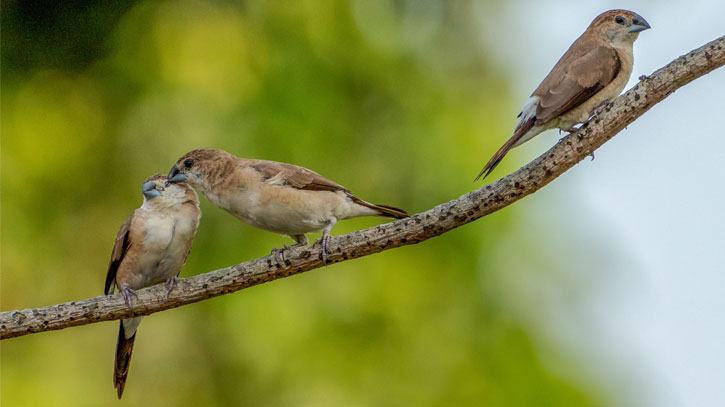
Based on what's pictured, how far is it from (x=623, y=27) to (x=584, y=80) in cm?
87

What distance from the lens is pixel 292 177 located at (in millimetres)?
6109

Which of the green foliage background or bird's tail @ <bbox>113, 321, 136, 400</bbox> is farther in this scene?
the green foliage background

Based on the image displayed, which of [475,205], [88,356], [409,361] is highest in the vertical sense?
[88,356]

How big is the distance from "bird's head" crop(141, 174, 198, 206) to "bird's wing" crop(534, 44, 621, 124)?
8.13 ft

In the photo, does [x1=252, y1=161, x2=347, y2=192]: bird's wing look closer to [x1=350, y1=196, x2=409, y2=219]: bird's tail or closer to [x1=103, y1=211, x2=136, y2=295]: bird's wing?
[x1=350, y1=196, x2=409, y2=219]: bird's tail

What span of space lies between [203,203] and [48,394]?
2479mm

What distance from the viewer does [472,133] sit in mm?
10867

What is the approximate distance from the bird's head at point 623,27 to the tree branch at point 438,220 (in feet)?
4.15

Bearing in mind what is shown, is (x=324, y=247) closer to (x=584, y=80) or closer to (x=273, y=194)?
(x=273, y=194)

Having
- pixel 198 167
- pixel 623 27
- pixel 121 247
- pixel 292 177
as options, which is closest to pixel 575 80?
pixel 623 27

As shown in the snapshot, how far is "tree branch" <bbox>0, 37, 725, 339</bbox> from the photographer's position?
5234 mm

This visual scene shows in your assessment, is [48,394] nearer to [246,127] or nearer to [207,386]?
[207,386]

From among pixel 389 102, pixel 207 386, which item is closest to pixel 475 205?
pixel 207 386

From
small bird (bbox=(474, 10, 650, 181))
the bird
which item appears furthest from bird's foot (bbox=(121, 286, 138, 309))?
small bird (bbox=(474, 10, 650, 181))
